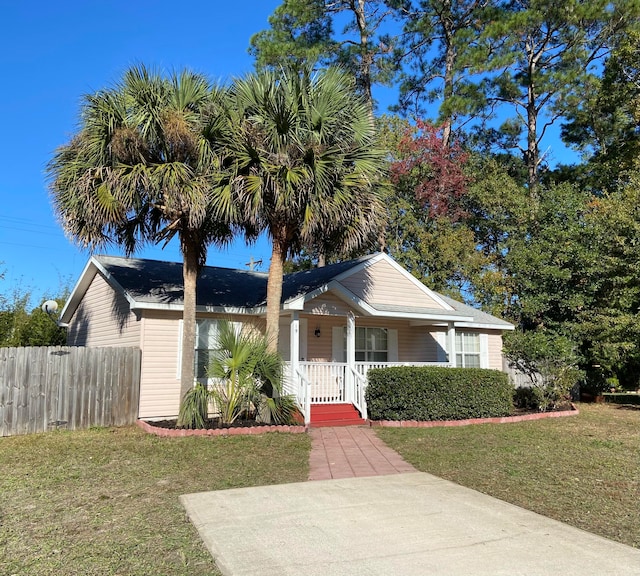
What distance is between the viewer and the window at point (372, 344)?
15.5m

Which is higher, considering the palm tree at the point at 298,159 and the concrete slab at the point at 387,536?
the palm tree at the point at 298,159

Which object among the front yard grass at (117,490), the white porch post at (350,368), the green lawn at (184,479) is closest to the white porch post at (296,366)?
the white porch post at (350,368)

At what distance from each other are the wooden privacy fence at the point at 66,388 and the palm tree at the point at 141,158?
67.6 inches

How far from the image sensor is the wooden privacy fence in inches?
412

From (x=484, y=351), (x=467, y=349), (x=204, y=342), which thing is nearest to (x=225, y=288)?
(x=204, y=342)

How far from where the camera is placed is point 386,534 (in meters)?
5.04

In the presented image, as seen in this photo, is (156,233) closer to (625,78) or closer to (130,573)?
(130,573)

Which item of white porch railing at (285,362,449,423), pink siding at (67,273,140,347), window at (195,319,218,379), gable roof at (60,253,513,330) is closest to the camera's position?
white porch railing at (285,362,449,423)

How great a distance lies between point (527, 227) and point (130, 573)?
21.9 meters

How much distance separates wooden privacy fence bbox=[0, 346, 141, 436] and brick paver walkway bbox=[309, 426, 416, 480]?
14.3 ft

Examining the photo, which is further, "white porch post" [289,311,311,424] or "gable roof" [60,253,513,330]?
"gable roof" [60,253,513,330]

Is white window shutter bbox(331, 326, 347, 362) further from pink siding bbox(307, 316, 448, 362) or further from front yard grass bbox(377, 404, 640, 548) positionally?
front yard grass bbox(377, 404, 640, 548)

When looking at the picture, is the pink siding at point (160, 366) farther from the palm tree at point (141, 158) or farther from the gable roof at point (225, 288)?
the palm tree at point (141, 158)

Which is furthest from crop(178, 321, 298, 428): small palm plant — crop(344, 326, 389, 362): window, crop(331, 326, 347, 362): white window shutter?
crop(344, 326, 389, 362): window
